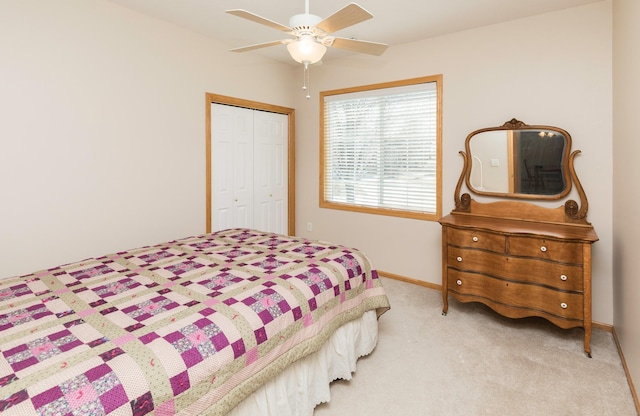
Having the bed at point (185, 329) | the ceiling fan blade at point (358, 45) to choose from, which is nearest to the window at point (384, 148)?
the ceiling fan blade at point (358, 45)

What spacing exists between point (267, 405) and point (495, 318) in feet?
7.34

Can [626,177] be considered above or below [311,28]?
below

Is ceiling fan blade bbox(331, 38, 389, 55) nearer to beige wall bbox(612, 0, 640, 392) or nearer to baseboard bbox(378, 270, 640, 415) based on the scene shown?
beige wall bbox(612, 0, 640, 392)

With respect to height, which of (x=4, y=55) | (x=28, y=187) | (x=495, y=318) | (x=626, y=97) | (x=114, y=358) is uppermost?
(x=4, y=55)

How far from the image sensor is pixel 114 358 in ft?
3.72

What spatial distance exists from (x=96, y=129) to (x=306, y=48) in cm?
195

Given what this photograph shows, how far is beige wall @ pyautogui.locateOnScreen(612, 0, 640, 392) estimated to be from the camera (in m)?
1.99

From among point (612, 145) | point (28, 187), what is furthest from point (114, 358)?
point (612, 145)

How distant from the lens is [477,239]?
2.81 m

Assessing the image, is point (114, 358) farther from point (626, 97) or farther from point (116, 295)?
point (626, 97)

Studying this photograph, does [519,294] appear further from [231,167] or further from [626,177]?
[231,167]

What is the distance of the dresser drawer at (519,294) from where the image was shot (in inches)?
95.8

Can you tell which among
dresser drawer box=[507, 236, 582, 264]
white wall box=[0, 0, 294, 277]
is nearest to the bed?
white wall box=[0, 0, 294, 277]

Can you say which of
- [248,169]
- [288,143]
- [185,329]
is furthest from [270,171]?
[185,329]
